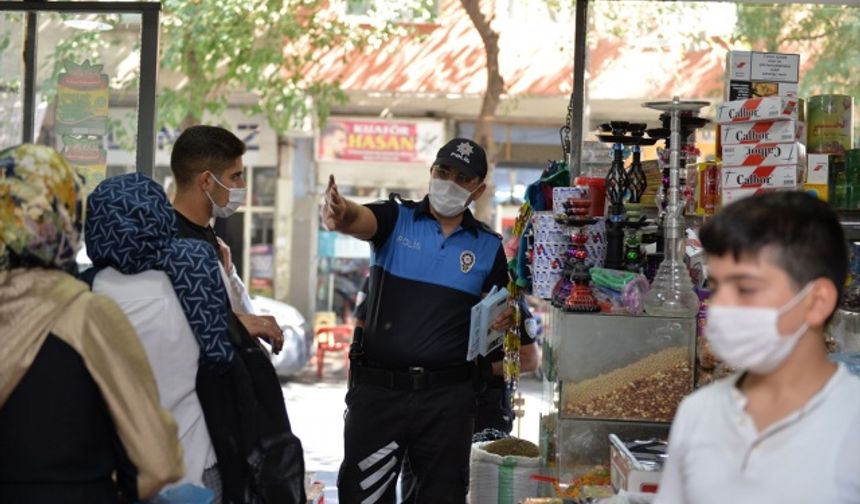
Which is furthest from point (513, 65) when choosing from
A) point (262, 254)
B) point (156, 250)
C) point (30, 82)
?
point (156, 250)

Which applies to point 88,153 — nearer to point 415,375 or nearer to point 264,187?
point 415,375

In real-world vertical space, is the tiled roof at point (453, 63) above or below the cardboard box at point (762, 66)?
above

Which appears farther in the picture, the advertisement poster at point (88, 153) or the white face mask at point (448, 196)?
the advertisement poster at point (88, 153)

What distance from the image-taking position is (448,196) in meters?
5.55

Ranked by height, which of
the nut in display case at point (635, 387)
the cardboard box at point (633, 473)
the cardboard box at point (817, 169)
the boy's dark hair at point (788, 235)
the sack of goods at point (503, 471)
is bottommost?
the sack of goods at point (503, 471)

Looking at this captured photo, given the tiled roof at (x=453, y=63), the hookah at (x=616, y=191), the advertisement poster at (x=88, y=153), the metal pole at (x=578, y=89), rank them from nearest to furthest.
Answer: the hookah at (x=616, y=191) → the metal pole at (x=578, y=89) → the advertisement poster at (x=88, y=153) → the tiled roof at (x=453, y=63)


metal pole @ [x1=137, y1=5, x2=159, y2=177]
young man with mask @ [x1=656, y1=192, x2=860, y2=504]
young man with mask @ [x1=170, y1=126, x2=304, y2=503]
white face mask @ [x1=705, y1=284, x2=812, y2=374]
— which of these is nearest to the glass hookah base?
young man with mask @ [x1=170, y1=126, x2=304, y2=503]

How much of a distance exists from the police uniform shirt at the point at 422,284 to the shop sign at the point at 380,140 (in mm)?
13347

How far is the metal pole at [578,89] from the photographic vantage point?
5820 millimetres

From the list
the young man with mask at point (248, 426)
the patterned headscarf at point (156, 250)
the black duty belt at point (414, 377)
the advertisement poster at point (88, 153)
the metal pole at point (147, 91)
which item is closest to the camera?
the patterned headscarf at point (156, 250)

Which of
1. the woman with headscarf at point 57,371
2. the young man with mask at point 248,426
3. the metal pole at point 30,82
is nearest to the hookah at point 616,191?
the young man with mask at point 248,426

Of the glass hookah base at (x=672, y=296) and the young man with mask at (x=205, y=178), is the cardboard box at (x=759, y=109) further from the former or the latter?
the young man with mask at (x=205, y=178)

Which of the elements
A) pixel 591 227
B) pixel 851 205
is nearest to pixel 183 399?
pixel 591 227

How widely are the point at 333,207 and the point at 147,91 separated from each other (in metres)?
1.74
